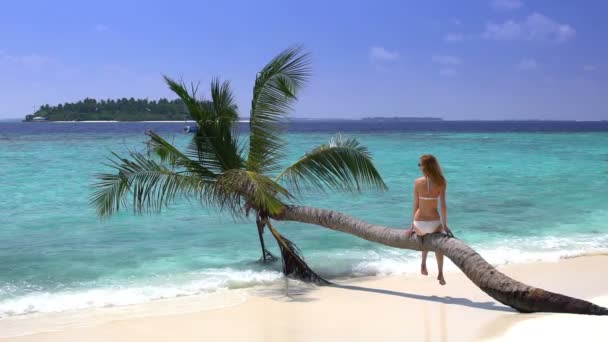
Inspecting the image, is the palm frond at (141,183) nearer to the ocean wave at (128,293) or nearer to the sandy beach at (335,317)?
the ocean wave at (128,293)

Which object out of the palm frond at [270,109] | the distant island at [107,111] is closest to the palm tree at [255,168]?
the palm frond at [270,109]

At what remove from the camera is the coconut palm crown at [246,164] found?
26.5 ft

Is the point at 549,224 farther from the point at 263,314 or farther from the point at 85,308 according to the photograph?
the point at 85,308

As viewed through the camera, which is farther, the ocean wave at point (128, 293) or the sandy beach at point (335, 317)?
the ocean wave at point (128, 293)

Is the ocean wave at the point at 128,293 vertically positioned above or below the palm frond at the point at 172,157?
below

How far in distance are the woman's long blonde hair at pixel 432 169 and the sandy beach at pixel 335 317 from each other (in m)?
1.42

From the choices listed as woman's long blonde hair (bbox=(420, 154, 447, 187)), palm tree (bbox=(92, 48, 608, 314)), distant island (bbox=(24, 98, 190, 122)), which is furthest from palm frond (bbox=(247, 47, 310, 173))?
distant island (bbox=(24, 98, 190, 122))

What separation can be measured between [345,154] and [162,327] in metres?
3.49

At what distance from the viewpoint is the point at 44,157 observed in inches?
1237

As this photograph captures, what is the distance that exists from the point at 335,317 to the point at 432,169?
192 cm

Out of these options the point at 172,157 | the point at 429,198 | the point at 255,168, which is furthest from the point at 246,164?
the point at 429,198

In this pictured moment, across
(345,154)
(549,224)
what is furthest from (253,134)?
(549,224)

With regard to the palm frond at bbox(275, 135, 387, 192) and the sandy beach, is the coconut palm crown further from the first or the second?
the sandy beach

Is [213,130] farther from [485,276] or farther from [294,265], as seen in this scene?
[485,276]
